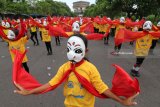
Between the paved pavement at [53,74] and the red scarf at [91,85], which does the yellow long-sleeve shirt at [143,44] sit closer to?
the paved pavement at [53,74]

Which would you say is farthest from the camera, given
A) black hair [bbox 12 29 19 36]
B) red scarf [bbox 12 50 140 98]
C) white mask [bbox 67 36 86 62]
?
black hair [bbox 12 29 19 36]

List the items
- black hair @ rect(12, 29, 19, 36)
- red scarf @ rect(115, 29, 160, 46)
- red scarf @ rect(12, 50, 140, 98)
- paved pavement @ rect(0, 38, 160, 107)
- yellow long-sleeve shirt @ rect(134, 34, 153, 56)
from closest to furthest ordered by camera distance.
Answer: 1. red scarf @ rect(12, 50, 140, 98)
2. paved pavement @ rect(0, 38, 160, 107)
3. black hair @ rect(12, 29, 19, 36)
4. red scarf @ rect(115, 29, 160, 46)
5. yellow long-sleeve shirt @ rect(134, 34, 153, 56)

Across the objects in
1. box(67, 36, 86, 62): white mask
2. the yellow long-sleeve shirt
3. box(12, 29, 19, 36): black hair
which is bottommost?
the yellow long-sleeve shirt

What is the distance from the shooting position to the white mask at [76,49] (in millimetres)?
3113

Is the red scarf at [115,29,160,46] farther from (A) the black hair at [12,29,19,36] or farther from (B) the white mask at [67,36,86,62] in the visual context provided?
(B) the white mask at [67,36,86,62]

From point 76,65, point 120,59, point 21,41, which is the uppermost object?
point 76,65

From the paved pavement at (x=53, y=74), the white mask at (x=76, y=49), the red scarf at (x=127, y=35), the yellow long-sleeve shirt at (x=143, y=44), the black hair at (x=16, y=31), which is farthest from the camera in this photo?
the yellow long-sleeve shirt at (x=143, y=44)

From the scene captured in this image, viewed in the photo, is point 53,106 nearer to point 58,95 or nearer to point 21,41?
point 58,95

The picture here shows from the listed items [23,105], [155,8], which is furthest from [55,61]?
[155,8]

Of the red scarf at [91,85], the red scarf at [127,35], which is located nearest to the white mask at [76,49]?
the red scarf at [91,85]

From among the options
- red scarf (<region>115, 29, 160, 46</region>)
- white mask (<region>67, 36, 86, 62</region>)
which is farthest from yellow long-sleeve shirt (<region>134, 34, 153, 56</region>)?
white mask (<region>67, 36, 86, 62</region>)

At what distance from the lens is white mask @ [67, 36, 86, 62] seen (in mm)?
3113

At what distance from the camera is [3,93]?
672 cm

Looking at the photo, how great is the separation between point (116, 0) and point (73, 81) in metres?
23.4
